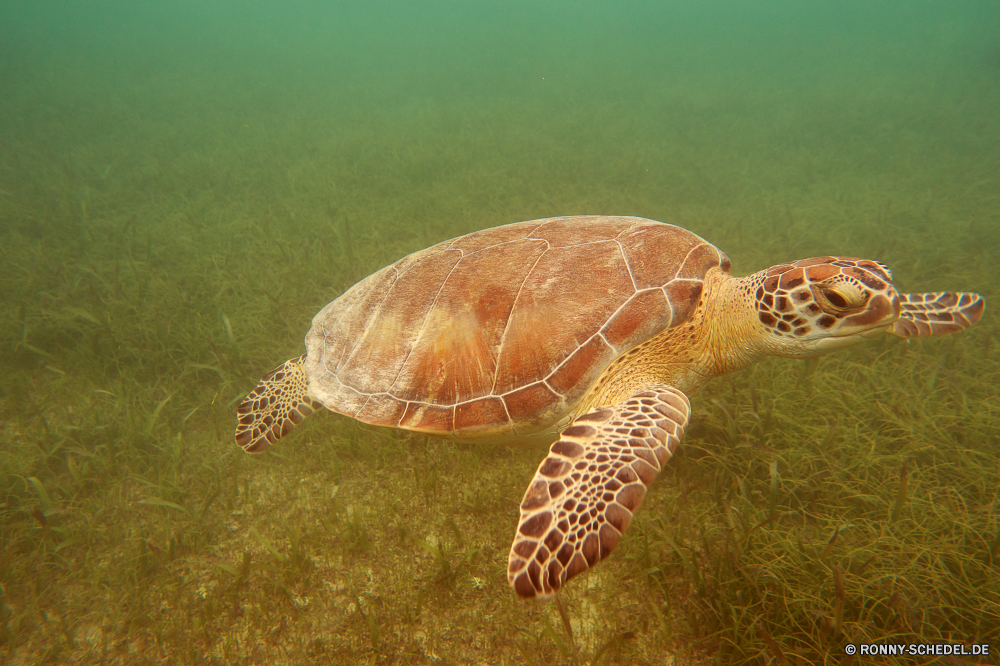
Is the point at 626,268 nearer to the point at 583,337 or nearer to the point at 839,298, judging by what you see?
the point at 583,337

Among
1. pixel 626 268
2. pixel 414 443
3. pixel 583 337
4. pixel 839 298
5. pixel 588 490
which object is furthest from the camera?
pixel 414 443

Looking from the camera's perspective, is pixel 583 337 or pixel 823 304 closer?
pixel 823 304

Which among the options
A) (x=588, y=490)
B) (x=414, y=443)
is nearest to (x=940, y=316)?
(x=588, y=490)

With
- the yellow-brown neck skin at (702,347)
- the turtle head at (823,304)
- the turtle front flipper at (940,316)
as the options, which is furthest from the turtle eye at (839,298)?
the turtle front flipper at (940,316)

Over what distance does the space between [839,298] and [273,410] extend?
340 centimetres

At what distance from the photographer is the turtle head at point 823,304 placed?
1.86m

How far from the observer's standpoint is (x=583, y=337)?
211cm

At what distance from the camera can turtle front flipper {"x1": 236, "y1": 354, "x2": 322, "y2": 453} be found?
273cm

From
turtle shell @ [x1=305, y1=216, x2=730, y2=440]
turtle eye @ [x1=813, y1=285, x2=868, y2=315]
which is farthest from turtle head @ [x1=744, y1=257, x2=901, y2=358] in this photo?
turtle shell @ [x1=305, y1=216, x2=730, y2=440]

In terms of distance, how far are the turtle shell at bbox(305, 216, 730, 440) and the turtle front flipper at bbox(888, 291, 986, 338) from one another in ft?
3.75

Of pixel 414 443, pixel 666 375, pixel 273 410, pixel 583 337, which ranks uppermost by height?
pixel 583 337

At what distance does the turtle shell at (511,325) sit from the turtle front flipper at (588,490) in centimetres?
29

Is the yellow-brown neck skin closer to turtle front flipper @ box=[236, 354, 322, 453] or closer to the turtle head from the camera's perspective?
the turtle head

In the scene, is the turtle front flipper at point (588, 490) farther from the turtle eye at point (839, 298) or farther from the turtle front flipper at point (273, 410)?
the turtle front flipper at point (273, 410)
